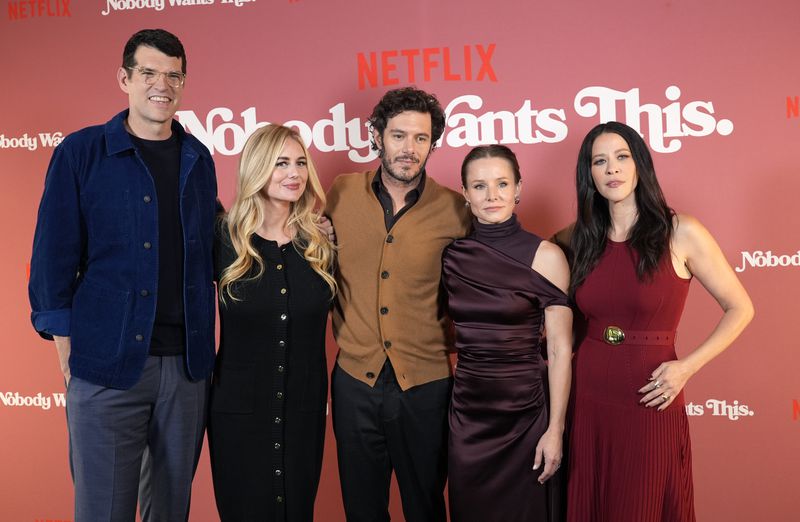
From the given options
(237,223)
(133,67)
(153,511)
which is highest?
(133,67)

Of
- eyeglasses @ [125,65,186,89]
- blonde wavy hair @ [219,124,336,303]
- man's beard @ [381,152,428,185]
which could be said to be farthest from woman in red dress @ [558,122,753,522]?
eyeglasses @ [125,65,186,89]

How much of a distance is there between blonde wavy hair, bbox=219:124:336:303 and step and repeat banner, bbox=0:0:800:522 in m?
0.88

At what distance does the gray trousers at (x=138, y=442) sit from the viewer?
1.98 metres

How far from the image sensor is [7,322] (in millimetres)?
3295

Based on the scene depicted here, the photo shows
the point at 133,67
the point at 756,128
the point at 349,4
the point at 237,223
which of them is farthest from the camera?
the point at 349,4

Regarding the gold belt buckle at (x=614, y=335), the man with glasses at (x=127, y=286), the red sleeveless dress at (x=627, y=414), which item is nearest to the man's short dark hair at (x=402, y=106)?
the man with glasses at (x=127, y=286)

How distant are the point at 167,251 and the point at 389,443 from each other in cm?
94

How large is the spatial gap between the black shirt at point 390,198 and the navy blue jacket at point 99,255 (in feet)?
2.44

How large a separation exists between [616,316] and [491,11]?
59.7 inches

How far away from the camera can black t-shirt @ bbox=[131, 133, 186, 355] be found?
2.04 meters

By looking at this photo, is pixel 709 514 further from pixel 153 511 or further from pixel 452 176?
pixel 153 511

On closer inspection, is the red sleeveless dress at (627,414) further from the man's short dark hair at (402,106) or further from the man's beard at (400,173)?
the man's short dark hair at (402,106)

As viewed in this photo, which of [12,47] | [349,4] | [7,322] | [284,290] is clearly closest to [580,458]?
[284,290]

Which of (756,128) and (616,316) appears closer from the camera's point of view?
(616,316)
